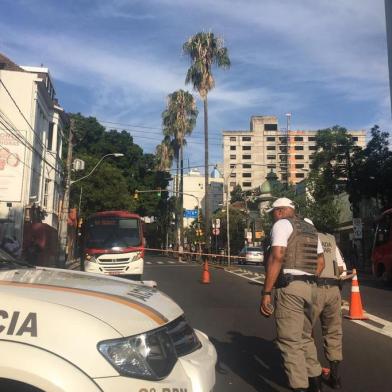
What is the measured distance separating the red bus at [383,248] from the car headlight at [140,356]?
704 inches

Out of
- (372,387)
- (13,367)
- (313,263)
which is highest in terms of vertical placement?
(313,263)

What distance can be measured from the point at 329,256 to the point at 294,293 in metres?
1.41

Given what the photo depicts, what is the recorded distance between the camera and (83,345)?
2578mm

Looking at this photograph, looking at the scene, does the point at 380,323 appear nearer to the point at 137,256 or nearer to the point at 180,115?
the point at 137,256

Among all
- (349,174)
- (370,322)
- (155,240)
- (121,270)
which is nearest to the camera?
(370,322)

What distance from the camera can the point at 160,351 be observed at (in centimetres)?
277

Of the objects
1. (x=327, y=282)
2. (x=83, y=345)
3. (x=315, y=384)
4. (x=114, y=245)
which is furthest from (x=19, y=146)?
(x=83, y=345)

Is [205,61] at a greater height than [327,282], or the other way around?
[205,61]

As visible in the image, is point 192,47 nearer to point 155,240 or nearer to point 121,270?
point 121,270

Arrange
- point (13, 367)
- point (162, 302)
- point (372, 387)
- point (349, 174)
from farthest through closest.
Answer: point (349, 174) → point (372, 387) → point (162, 302) → point (13, 367)

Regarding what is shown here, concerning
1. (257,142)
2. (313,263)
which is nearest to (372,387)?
(313,263)

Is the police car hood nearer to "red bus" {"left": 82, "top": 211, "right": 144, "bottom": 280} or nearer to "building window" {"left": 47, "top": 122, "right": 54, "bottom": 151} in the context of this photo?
"red bus" {"left": 82, "top": 211, "right": 144, "bottom": 280}

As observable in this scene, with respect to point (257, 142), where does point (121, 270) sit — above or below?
below

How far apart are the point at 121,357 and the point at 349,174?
32646mm
